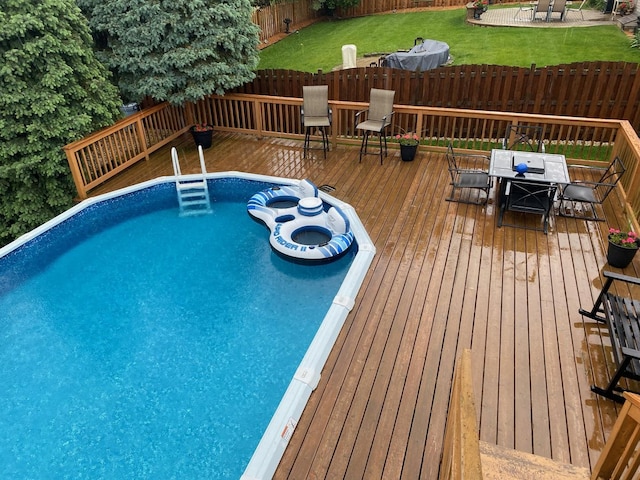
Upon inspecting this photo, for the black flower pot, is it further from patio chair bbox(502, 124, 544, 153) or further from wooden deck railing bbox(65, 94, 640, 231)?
patio chair bbox(502, 124, 544, 153)

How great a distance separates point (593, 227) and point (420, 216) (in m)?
2.13

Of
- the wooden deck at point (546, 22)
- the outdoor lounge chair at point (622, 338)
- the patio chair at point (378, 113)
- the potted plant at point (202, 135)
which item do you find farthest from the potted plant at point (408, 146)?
the wooden deck at point (546, 22)

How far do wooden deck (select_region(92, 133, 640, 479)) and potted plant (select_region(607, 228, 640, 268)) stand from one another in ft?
0.49

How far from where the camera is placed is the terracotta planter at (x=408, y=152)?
25.1ft

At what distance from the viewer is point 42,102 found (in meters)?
6.72

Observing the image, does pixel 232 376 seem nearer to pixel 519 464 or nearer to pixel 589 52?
pixel 519 464

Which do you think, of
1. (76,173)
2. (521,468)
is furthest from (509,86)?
(76,173)

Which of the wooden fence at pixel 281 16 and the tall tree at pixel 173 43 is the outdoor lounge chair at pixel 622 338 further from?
the wooden fence at pixel 281 16

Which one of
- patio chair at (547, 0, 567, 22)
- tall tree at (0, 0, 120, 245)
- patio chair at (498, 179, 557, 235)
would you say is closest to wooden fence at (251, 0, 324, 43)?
patio chair at (547, 0, 567, 22)

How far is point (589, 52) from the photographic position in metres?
11.8

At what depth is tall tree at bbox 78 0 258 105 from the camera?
766cm

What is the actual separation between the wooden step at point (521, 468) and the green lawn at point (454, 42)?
1111 cm

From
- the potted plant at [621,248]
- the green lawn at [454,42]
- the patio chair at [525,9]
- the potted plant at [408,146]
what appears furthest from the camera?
the patio chair at [525,9]

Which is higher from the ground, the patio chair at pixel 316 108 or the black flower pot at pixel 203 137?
the patio chair at pixel 316 108
